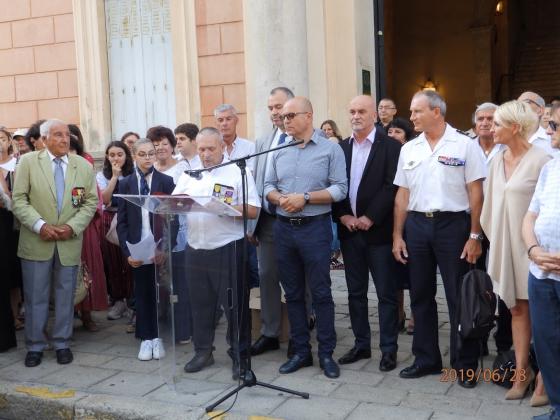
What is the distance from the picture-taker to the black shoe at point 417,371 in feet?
15.7

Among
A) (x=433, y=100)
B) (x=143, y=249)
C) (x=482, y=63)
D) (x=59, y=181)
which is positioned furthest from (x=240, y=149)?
(x=482, y=63)

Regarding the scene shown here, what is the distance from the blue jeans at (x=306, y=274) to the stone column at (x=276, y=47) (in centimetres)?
423

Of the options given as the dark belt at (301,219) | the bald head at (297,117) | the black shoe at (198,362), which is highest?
the bald head at (297,117)

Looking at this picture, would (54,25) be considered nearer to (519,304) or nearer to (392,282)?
(392,282)

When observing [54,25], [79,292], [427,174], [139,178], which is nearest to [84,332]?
[79,292]

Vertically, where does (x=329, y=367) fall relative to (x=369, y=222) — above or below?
below

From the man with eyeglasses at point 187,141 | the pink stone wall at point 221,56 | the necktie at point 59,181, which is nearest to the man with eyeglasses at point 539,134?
the man with eyeglasses at point 187,141

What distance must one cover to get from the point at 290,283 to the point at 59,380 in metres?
1.86

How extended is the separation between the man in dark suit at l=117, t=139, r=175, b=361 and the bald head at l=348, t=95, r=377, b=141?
5.38 ft

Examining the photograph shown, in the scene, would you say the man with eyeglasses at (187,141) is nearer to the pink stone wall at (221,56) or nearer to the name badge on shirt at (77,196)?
the name badge on shirt at (77,196)

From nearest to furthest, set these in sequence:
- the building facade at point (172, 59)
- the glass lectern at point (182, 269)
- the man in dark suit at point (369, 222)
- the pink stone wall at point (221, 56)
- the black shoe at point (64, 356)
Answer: the glass lectern at point (182, 269)
the man in dark suit at point (369, 222)
the black shoe at point (64, 356)
the building facade at point (172, 59)
the pink stone wall at point (221, 56)

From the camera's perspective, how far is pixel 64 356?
18.2 feet

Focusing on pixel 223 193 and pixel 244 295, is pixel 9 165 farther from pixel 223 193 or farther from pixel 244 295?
pixel 244 295

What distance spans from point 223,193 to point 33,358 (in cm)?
215
